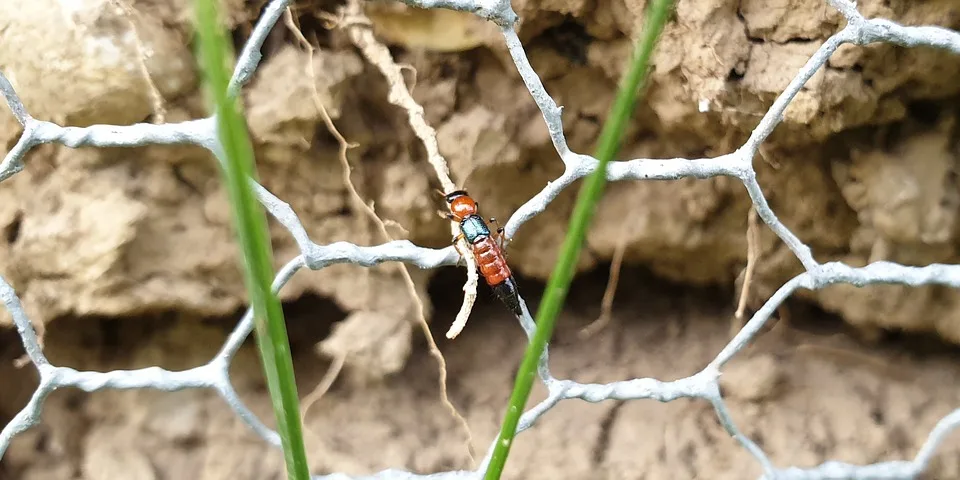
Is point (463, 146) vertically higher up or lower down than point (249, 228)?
higher up

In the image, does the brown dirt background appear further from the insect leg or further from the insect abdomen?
the insect abdomen

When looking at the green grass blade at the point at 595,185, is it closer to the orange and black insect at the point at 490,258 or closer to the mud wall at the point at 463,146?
the orange and black insect at the point at 490,258

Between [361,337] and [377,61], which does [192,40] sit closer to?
[377,61]

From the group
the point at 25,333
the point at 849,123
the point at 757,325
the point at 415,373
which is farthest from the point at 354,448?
the point at 849,123

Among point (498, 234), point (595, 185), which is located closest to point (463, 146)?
point (498, 234)

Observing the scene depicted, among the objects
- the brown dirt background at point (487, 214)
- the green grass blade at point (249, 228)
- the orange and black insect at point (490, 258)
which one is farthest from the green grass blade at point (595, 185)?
the brown dirt background at point (487, 214)

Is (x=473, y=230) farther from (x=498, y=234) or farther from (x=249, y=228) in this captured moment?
(x=249, y=228)

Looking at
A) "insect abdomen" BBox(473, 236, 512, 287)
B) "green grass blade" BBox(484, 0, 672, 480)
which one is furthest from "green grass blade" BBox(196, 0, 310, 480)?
"insect abdomen" BBox(473, 236, 512, 287)
